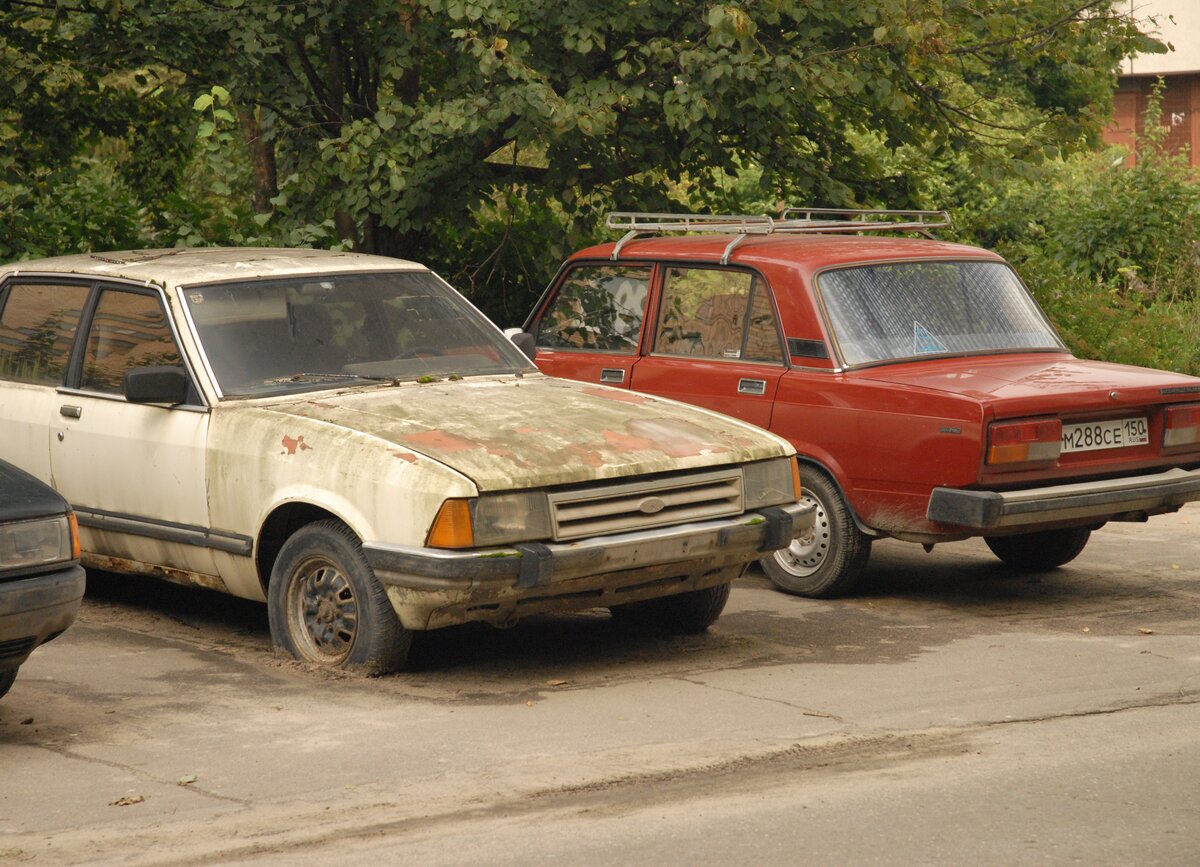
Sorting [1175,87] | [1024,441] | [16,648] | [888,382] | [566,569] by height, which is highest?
[1175,87]

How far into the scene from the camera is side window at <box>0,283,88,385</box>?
7945 mm

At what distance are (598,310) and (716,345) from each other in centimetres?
94

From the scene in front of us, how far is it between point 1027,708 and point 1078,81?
830cm

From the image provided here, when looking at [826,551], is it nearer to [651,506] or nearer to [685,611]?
[685,611]

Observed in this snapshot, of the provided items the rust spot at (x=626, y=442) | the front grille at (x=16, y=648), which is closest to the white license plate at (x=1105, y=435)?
the rust spot at (x=626, y=442)

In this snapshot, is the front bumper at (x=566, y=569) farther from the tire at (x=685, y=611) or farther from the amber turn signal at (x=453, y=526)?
the tire at (x=685, y=611)

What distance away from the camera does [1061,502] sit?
7.68 meters

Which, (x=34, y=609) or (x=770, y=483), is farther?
(x=770, y=483)

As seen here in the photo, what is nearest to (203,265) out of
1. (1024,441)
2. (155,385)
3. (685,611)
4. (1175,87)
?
(155,385)

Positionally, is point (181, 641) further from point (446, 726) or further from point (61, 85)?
point (61, 85)

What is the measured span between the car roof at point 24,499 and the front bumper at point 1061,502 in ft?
12.7

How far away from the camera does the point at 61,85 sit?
12.9 m

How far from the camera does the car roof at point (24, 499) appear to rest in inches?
225

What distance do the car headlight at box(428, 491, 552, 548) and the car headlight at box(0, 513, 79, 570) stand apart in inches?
50.2
